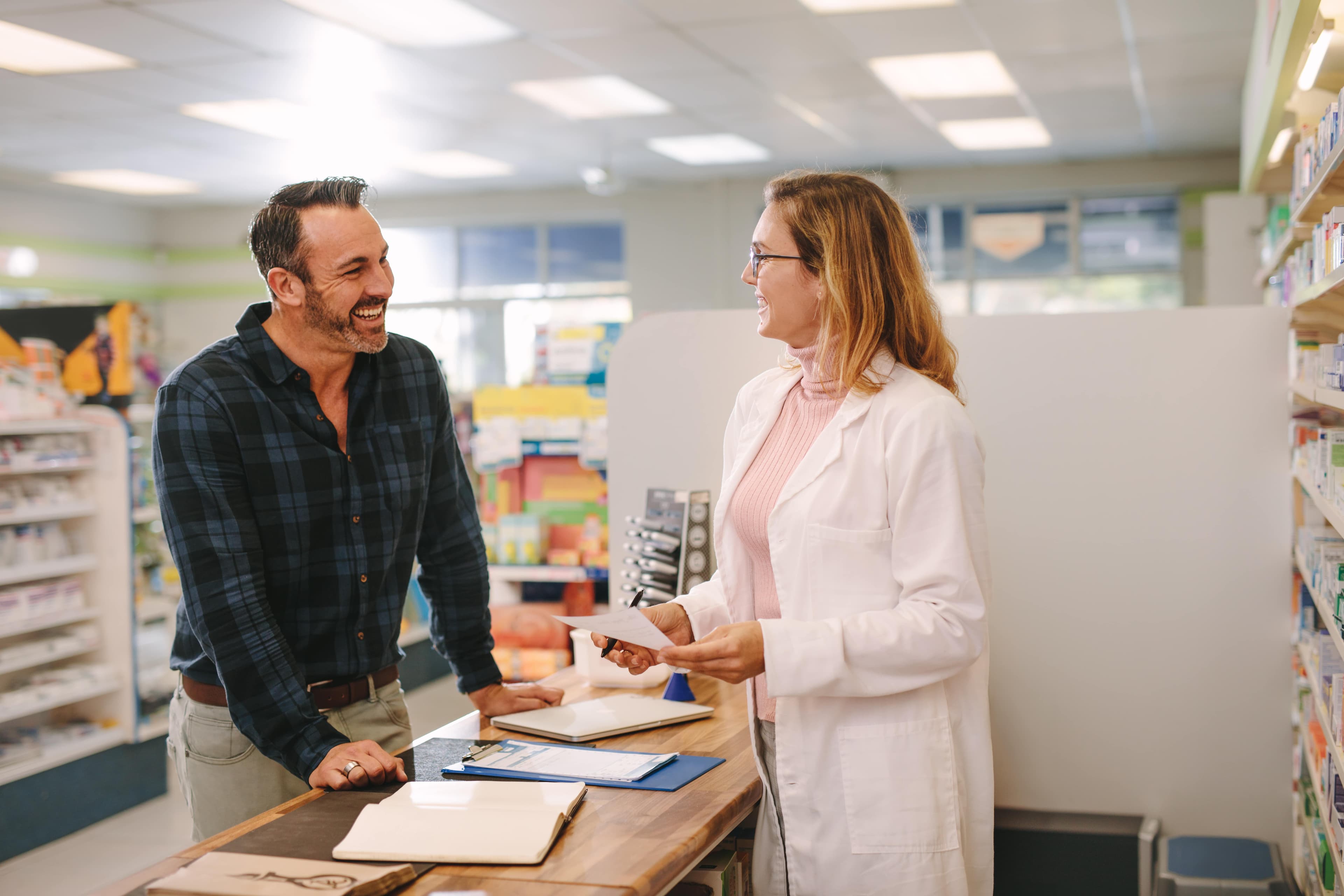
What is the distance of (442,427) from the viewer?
7.75 feet

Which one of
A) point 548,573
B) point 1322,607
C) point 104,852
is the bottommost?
point 104,852

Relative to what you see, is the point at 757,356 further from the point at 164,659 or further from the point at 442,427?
the point at 164,659

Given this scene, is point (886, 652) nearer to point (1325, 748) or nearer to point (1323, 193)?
point (1325, 748)

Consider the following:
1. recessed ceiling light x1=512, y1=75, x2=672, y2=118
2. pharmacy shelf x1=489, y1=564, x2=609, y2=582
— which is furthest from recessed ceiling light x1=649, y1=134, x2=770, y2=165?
pharmacy shelf x1=489, y1=564, x2=609, y2=582

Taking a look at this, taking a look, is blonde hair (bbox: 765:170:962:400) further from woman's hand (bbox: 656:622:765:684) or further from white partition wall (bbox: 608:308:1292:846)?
white partition wall (bbox: 608:308:1292:846)

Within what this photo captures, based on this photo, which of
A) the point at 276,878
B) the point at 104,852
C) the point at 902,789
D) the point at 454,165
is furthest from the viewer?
the point at 454,165

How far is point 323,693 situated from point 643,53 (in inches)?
201

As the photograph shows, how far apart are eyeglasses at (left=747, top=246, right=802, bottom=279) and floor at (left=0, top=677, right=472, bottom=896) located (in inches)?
113

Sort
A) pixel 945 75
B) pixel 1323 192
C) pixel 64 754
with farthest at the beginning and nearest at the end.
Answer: pixel 945 75
pixel 64 754
pixel 1323 192

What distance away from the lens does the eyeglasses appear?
1.86 m

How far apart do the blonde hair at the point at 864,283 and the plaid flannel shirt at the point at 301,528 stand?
2.83ft

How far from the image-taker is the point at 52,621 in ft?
15.3

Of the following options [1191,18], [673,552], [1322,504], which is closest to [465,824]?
[673,552]

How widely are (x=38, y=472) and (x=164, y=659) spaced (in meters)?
1.27
